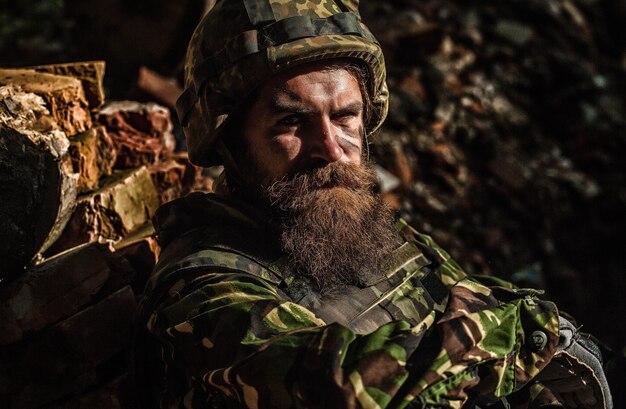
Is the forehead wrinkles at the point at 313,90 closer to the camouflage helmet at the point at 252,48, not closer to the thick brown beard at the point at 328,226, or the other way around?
the camouflage helmet at the point at 252,48

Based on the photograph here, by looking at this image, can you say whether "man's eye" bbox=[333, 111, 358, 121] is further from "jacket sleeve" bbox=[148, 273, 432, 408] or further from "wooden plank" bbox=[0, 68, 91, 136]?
"wooden plank" bbox=[0, 68, 91, 136]

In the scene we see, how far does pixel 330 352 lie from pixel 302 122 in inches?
44.7

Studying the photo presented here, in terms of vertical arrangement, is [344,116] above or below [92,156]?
above

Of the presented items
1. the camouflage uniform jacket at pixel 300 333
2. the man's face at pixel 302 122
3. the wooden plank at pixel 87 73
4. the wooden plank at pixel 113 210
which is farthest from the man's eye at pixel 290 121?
the wooden plank at pixel 87 73

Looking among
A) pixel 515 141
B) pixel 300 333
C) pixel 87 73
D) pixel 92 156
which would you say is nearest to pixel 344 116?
pixel 300 333

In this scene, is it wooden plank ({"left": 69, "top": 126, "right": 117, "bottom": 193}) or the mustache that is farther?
wooden plank ({"left": 69, "top": 126, "right": 117, "bottom": 193})

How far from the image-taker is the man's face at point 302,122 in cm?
293

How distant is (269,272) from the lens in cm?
273

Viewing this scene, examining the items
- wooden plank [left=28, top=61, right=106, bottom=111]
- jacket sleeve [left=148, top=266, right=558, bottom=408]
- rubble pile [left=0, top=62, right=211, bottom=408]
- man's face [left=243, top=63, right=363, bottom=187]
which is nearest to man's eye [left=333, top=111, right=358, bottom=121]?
man's face [left=243, top=63, right=363, bottom=187]

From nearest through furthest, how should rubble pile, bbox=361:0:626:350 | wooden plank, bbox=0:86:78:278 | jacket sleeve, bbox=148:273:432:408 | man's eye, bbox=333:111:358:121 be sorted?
jacket sleeve, bbox=148:273:432:408, wooden plank, bbox=0:86:78:278, man's eye, bbox=333:111:358:121, rubble pile, bbox=361:0:626:350

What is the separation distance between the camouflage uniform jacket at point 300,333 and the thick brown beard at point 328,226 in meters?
0.06

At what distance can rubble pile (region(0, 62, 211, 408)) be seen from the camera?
2824mm

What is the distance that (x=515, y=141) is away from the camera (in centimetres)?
887

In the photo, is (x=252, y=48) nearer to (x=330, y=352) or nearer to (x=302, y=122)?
(x=302, y=122)
